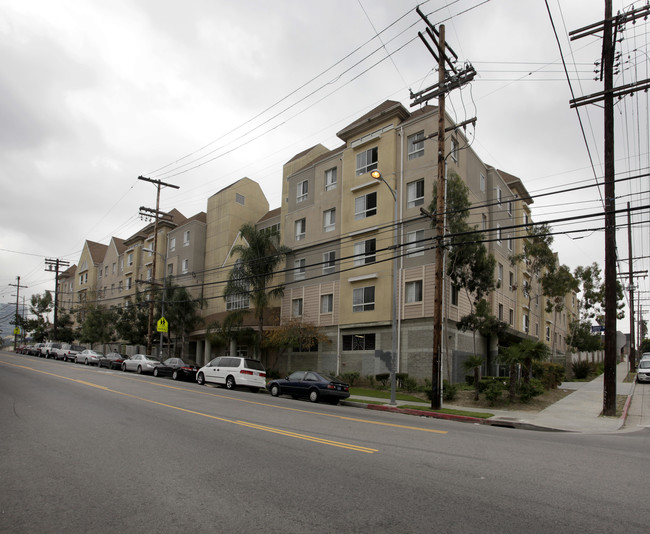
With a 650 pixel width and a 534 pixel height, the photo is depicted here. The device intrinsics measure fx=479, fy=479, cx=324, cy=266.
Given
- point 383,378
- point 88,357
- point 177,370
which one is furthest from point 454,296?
point 88,357

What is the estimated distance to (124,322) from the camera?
139ft

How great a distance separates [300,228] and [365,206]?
6.58 m

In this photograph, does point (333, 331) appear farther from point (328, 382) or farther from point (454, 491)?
A: point (454, 491)

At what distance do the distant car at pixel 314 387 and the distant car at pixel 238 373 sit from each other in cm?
285

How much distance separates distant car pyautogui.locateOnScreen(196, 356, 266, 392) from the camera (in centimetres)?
2420

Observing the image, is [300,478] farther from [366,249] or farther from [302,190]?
[302,190]

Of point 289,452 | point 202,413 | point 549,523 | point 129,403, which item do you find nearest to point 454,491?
point 549,523

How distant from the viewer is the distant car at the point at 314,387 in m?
20.0

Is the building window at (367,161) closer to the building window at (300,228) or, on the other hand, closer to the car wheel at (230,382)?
the building window at (300,228)

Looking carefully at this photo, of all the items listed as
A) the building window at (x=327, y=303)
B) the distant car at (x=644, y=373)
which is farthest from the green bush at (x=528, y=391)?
the distant car at (x=644, y=373)

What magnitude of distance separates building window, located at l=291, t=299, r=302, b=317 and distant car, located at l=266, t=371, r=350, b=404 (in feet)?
42.0

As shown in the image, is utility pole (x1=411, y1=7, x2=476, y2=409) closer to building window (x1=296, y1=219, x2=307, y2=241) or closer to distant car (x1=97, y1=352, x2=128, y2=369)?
building window (x1=296, y1=219, x2=307, y2=241)

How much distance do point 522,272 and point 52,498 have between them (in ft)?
128

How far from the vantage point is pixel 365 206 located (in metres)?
30.9
